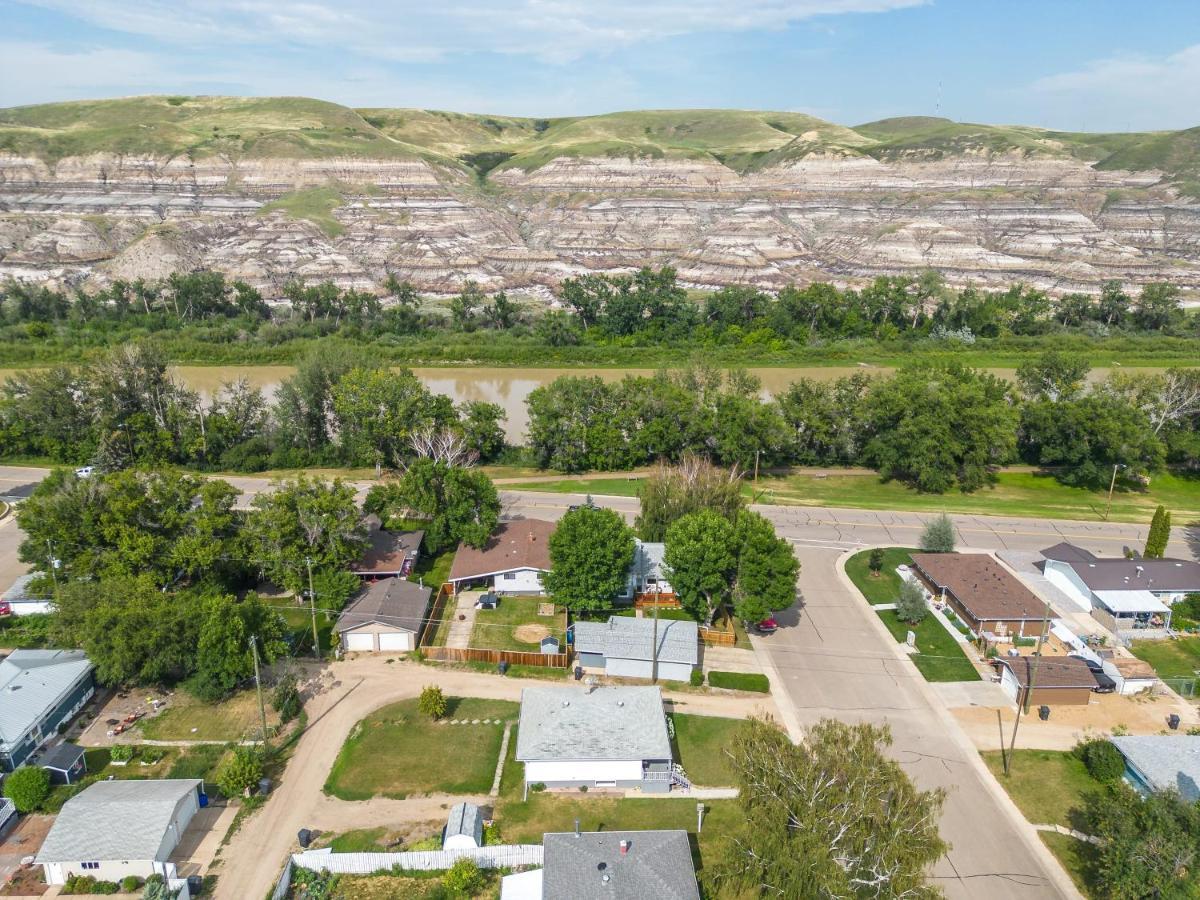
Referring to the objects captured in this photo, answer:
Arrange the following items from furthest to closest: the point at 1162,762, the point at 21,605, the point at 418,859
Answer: the point at 21,605
the point at 1162,762
the point at 418,859

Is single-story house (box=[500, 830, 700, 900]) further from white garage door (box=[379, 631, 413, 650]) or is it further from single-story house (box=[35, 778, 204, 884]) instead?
white garage door (box=[379, 631, 413, 650])

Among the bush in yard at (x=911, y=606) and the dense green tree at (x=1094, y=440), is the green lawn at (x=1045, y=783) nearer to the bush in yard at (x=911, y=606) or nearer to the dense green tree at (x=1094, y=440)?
the bush in yard at (x=911, y=606)

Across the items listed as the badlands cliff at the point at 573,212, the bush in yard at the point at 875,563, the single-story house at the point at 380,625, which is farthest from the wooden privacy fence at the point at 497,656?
the badlands cliff at the point at 573,212

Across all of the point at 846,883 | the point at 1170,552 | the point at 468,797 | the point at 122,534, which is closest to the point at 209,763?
the point at 468,797

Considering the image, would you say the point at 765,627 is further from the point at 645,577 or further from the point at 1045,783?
the point at 1045,783

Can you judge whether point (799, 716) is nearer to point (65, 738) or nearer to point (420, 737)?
point (420, 737)

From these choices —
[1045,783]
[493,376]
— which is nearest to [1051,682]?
[1045,783]
